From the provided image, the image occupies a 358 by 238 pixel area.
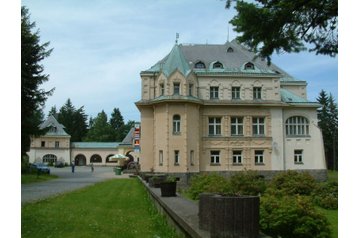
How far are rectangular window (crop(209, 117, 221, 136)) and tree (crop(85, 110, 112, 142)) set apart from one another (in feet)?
214

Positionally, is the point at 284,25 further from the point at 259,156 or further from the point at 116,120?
the point at 116,120

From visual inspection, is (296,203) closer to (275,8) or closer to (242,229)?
(242,229)

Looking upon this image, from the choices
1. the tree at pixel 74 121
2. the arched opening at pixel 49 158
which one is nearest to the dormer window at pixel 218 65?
the arched opening at pixel 49 158

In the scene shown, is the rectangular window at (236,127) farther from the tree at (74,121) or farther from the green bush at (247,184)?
the tree at (74,121)

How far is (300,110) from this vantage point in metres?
41.6

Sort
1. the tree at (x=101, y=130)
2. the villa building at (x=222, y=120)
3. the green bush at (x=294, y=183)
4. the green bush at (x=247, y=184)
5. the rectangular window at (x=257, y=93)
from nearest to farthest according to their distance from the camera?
the green bush at (x=247, y=184) → the green bush at (x=294, y=183) → the villa building at (x=222, y=120) → the rectangular window at (x=257, y=93) → the tree at (x=101, y=130)

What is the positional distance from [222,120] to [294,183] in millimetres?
22164

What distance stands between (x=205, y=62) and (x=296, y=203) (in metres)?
34.5

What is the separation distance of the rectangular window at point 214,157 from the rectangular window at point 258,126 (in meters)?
4.09

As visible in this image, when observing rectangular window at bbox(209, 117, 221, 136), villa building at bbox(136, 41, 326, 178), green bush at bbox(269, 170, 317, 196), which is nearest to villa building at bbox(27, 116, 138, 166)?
villa building at bbox(136, 41, 326, 178)

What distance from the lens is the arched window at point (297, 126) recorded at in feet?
135

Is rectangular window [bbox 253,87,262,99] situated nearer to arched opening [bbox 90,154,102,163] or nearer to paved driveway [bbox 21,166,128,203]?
paved driveway [bbox 21,166,128,203]
